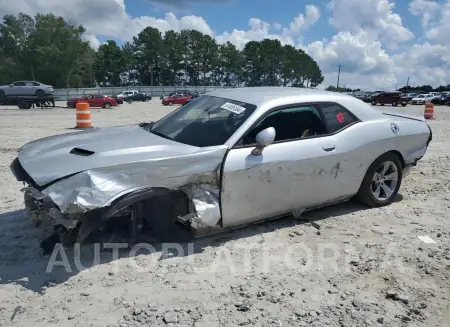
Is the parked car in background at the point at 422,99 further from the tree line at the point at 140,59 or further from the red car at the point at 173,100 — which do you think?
the tree line at the point at 140,59

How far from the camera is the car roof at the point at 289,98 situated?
166 inches

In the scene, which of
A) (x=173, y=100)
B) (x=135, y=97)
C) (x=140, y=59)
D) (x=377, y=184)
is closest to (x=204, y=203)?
(x=377, y=184)

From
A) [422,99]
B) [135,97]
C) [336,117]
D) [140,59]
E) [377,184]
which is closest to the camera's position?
[336,117]

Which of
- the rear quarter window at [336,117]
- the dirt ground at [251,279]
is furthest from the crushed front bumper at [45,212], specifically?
the rear quarter window at [336,117]

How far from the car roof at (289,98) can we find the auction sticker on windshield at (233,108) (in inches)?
4.6

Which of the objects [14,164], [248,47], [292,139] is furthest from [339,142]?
[248,47]

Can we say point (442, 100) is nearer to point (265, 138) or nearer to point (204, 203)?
point (265, 138)

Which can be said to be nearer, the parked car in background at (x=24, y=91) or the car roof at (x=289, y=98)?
the car roof at (x=289, y=98)

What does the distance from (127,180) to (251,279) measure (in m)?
1.30

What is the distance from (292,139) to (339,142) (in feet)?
1.94

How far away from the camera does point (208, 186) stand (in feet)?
12.1

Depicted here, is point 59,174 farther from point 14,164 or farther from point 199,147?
point 199,147

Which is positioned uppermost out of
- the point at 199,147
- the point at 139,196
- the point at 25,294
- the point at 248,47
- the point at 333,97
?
the point at 248,47

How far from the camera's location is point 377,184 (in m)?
4.95
